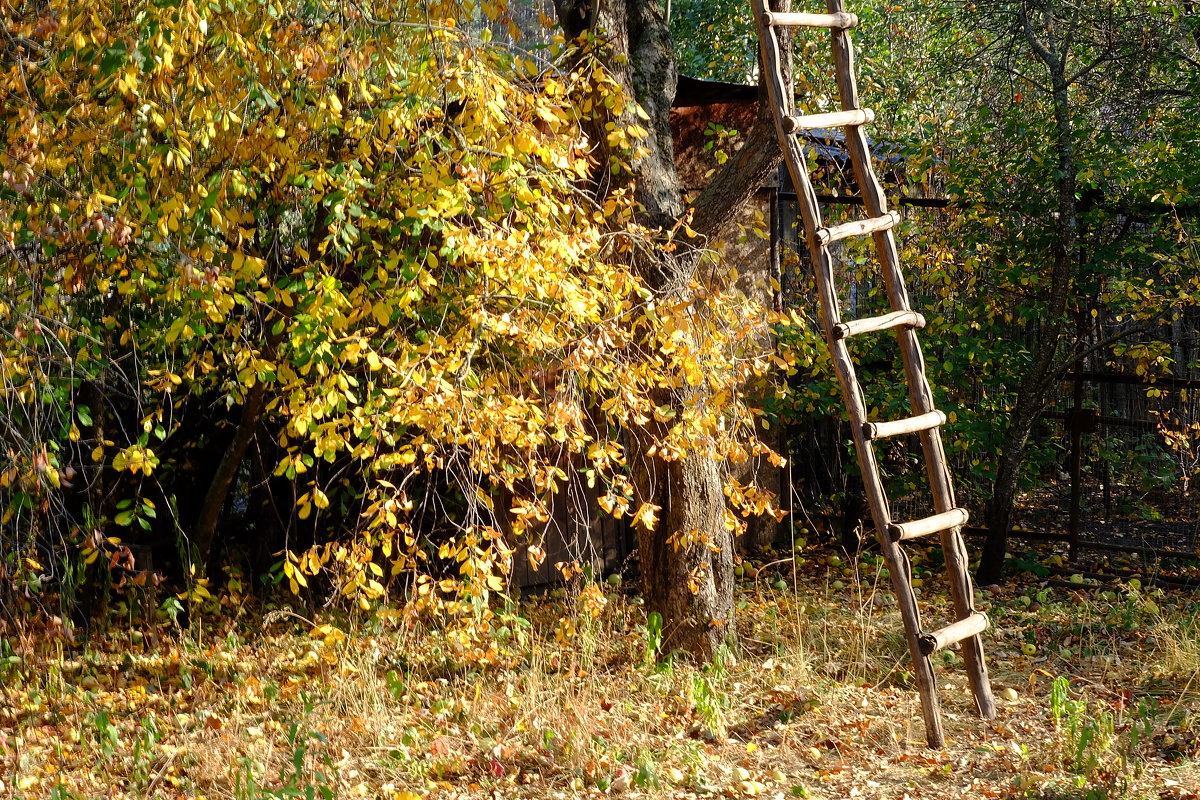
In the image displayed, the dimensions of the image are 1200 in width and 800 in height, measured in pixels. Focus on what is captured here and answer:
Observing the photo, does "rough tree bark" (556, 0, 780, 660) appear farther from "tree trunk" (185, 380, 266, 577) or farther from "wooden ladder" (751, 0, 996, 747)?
"tree trunk" (185, 380, 266, 577)

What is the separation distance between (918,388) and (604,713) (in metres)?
1.93

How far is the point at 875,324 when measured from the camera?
445cm

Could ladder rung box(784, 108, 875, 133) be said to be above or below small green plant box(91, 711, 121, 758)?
above

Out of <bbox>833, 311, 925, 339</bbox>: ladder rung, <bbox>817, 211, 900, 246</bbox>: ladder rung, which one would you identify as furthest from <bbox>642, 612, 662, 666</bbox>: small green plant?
<bbox>817, 211, 900, 246</bbox>: ladder rung

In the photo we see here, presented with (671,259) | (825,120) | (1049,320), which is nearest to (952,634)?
(671,259)

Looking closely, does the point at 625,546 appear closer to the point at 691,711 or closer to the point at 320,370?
the point at 691,711

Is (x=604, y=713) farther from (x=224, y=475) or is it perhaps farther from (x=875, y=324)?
(x=224, y=475)

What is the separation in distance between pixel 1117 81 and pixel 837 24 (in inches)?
133

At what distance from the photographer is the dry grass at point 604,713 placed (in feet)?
13.3

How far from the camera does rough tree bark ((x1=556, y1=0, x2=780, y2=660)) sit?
16.5 feet

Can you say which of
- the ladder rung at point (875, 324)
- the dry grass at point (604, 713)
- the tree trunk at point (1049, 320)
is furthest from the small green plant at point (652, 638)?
the tree trunk at point (1049, 320)

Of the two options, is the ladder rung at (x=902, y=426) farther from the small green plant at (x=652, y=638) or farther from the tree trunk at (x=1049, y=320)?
the tree trunk at (x=1049, y=320)

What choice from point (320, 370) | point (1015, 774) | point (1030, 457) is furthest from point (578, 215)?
point (1030, 457)

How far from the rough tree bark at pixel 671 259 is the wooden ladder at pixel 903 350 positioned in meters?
0.41
